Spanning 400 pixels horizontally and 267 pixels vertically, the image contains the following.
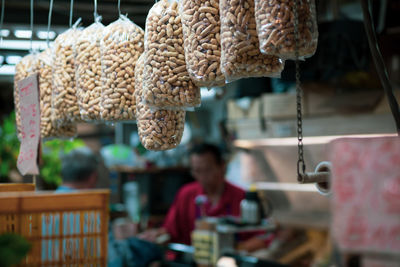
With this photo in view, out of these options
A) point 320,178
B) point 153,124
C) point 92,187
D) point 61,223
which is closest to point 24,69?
point 153,124

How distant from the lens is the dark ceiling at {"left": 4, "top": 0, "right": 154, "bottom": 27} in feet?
4.95

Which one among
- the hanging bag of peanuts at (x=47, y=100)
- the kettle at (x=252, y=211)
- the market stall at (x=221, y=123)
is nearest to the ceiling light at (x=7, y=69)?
the market stall at (x=221, y=123)

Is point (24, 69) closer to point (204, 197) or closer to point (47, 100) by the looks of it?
point (47, 100)

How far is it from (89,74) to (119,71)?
0.36ft

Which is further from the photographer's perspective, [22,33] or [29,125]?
[22,33]

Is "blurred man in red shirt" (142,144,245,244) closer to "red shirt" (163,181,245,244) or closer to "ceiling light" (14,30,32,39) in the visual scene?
"red shirt" (163,181,245,244)

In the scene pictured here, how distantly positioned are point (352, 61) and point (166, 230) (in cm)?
184

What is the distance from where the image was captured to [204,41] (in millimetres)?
952

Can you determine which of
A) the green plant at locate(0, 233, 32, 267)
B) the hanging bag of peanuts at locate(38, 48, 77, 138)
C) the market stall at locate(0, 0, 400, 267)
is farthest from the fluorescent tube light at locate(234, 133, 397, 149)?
the green plant at locate(0, 233, 32, 267)

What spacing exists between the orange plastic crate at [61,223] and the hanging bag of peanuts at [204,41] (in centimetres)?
32

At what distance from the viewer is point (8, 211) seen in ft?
2.96

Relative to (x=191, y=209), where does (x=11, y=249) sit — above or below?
above

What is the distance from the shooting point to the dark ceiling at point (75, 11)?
1.51 metres

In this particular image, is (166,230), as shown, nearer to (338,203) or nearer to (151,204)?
(151,204)
